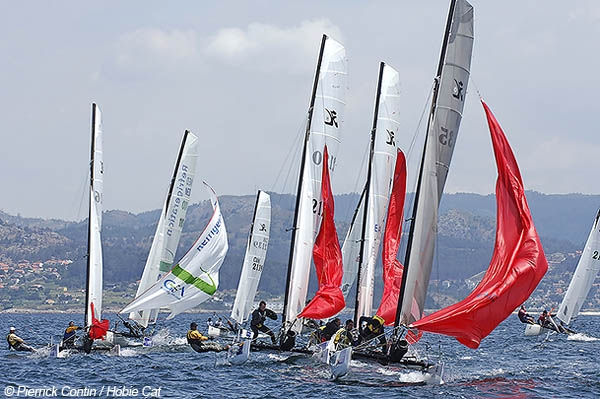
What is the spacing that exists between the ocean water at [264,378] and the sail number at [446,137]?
581 centimetres

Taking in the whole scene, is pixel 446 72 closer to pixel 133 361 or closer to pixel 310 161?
pixel 310 161

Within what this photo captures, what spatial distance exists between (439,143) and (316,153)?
10.8 meters

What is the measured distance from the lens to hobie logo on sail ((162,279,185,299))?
3241 centimetres

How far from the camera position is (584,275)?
5588cm

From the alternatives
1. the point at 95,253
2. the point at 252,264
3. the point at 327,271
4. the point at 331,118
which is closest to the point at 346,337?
the point at 327,271

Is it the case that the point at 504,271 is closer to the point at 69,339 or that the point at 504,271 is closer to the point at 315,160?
the point at 315,160

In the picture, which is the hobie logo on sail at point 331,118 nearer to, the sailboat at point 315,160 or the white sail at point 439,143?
the sailboat at point 315,160

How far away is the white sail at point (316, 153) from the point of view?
3550 cm

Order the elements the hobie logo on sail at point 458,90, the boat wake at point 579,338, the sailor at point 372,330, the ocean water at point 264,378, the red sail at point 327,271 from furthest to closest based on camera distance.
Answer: the boat wake at point 579,338
the red sail at point 327,271
the sailor at point 372,330
the hobie logo on sail at point 458,90
the ocean water at point 264,378

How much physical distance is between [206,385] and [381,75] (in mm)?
15912

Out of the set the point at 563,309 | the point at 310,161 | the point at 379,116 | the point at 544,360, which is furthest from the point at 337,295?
the point at 563,309

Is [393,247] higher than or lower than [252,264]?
higher

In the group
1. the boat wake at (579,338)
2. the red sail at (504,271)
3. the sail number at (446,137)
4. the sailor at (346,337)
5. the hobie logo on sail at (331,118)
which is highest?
the hobie logo on sail at (331,118)

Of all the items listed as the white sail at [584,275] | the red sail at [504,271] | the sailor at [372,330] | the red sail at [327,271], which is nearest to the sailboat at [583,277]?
the white sail at [584,275]
